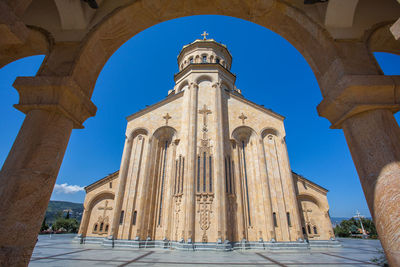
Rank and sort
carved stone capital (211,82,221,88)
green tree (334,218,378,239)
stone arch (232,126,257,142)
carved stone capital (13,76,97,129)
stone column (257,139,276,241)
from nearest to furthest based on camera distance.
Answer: carved stone capital (13,76,97,129) → stone column (257,139,276,241) → stone arch (232,126,257,142) → carved stone capital (211,82,221,88) → green tree (334,218,378,239)

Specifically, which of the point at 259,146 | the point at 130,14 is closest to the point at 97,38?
the point at 130,14

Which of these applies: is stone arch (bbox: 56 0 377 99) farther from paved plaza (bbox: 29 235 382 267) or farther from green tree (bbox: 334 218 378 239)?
green tree (bbox: 334 218 378 239)

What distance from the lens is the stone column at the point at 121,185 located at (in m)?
12.6

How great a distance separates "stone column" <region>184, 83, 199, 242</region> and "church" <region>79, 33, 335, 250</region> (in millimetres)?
59

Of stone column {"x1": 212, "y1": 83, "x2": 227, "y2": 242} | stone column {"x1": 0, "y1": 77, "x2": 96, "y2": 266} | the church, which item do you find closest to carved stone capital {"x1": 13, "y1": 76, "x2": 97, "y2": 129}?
stone column {"x1": 0, "y1": 77, "x2": 96, "y2": 266}

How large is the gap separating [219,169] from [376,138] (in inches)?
418

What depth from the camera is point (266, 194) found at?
13.3 m

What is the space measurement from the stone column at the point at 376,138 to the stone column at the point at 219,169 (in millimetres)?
9951

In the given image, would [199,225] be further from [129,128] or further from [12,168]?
[12,168]

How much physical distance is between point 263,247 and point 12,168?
1341 cm

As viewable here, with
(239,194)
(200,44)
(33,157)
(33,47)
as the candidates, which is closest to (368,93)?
(33,157)

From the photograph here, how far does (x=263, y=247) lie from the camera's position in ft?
39.5

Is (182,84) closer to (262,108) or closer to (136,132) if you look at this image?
(136,132)

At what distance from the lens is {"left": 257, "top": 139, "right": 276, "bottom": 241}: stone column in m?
12.5
